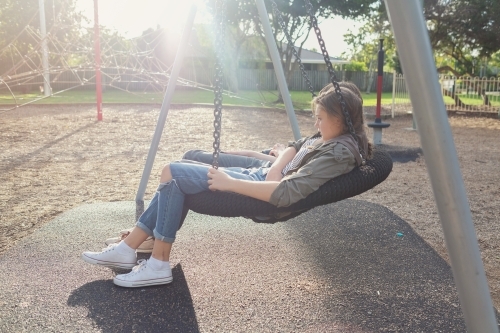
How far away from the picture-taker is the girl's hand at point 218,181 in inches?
72.1

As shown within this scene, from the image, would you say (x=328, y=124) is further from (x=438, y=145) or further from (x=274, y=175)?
(x=438, y=145)

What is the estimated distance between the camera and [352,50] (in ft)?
135

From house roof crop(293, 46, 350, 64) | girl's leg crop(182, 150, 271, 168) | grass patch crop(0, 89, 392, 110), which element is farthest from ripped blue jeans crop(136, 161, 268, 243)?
house roof crop(293, 46, 350, 64)

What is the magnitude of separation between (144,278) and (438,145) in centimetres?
130

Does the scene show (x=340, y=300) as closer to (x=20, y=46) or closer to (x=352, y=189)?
(x=352, y=189)

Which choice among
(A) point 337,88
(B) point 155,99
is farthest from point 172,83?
(B) point 155,99

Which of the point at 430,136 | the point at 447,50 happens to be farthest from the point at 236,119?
the point at 430,136

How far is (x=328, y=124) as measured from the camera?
6.37 feet

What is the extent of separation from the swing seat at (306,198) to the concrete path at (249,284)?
0.39 meters

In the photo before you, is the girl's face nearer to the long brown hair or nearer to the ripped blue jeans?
the long brown hair

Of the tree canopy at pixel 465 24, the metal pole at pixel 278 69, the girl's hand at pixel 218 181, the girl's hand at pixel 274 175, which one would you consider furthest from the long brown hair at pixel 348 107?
the tree canopy at pixel 465 24

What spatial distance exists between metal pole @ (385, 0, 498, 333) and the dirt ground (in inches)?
36.0

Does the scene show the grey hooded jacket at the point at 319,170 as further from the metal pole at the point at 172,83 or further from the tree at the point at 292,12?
the tree at the point at 292,12

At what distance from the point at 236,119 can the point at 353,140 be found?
8.16 metres
